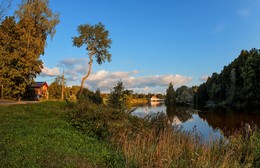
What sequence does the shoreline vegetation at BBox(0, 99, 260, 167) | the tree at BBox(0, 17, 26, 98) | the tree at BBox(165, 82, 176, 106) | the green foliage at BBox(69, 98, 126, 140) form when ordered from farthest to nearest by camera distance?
the tree at BBox(165, 82, 176, 106), the tree at BBox(0, 17, 26, 98), the green foliage at BBox(69, 98, 126, 140), the shoreline vegetation at BBox(0, 99, 260, 167)

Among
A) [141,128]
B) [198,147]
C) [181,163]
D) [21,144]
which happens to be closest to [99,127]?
[141,128]

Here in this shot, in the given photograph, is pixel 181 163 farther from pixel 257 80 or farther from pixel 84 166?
pixel 257 80

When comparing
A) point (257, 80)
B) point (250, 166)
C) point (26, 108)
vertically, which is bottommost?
point (250, 166)

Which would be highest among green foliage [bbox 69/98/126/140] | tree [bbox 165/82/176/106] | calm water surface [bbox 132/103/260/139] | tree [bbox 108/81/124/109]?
tree [bbox 165/82/176/106]

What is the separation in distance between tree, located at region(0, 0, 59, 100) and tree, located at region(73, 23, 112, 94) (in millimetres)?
4476

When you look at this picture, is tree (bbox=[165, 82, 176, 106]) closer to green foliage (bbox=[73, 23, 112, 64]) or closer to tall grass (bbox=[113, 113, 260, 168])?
green foliage (bbox=[73, 23, 112, 64])

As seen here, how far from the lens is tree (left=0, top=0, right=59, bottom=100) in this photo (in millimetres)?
40781

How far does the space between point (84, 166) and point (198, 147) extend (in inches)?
159

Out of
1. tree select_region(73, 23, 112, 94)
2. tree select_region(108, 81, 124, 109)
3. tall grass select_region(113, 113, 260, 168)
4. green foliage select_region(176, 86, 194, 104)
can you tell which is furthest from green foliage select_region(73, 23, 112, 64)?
green foliage select_region(176, 86, 194, 104)

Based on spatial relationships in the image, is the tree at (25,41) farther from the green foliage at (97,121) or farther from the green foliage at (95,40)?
the green foliage at (97,121)

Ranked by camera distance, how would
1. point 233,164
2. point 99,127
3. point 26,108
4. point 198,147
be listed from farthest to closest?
point 26,108 < point 99,127 < point 198,147 < point 233,164

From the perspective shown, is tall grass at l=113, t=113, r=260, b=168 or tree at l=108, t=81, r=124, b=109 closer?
tall grass at l=113, t=113, r=260, b=168

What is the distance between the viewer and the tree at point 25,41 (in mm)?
40781

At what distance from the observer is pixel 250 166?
28.7 feet
